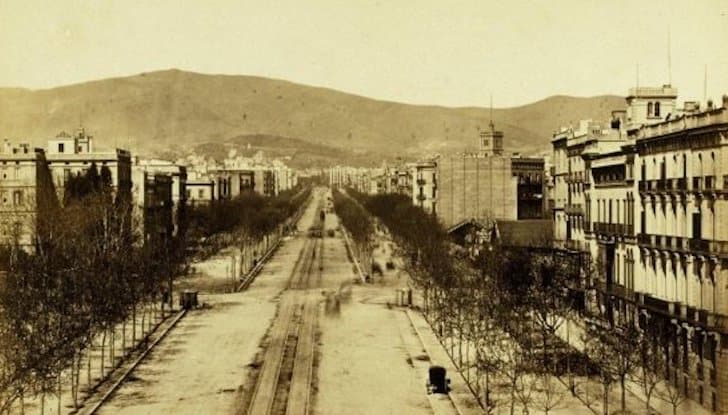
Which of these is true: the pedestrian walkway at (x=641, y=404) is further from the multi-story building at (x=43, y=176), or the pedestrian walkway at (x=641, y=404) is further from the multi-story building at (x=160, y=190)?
the multi-story building at (x=160, y=190)

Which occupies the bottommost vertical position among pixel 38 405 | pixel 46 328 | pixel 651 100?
pixel 38 405

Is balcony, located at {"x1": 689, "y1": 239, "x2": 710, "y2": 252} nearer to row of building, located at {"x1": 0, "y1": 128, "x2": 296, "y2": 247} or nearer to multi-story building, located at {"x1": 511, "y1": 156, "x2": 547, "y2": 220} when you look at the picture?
row of building, located at {"x1": 0, "y1": 128, "x2": 296, "y2": 247}

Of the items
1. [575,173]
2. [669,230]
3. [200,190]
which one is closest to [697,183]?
[669,230]

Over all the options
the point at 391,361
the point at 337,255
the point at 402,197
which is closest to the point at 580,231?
the point at 391,361

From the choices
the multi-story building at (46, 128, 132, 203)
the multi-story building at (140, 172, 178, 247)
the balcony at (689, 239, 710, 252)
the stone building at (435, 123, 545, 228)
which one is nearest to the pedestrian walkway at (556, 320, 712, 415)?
the balcony at (689, 239, 710, 252)

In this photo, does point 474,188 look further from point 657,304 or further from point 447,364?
point 657,304

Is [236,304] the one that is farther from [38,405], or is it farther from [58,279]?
[38,405]
